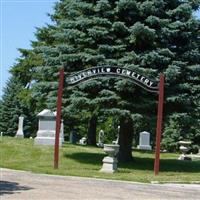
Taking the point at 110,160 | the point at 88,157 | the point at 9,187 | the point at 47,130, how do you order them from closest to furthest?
1. the point at 9,187
2. the point at 110,160
3. the point at 88,157
4. the point at 47,130

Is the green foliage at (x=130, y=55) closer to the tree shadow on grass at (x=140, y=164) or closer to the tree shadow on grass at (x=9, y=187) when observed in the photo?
the tree shadow on grass at (x=140, y=164)

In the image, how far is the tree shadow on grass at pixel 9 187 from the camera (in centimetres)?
1182

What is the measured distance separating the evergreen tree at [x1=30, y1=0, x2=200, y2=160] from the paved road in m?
5.62

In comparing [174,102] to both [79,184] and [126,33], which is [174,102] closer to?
[126,33]

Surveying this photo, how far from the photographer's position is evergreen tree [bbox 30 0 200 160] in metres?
21.3

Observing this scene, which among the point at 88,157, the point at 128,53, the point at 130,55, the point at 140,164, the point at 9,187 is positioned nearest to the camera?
the point at 9,187

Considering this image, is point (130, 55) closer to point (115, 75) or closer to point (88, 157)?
point (115, 75)

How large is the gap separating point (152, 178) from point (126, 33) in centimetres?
691

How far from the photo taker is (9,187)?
41.6ft

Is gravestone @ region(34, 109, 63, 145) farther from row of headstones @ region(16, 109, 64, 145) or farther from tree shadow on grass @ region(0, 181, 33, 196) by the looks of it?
tree shadow on grass @ region(0, 181, 33, 196)

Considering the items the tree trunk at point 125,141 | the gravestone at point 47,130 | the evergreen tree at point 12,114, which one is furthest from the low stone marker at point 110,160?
the evergreen tree at point 12,114


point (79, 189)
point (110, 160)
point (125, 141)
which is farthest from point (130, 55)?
point (79, 189)

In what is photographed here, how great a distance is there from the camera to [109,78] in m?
21.6

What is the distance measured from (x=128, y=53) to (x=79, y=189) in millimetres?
9531
